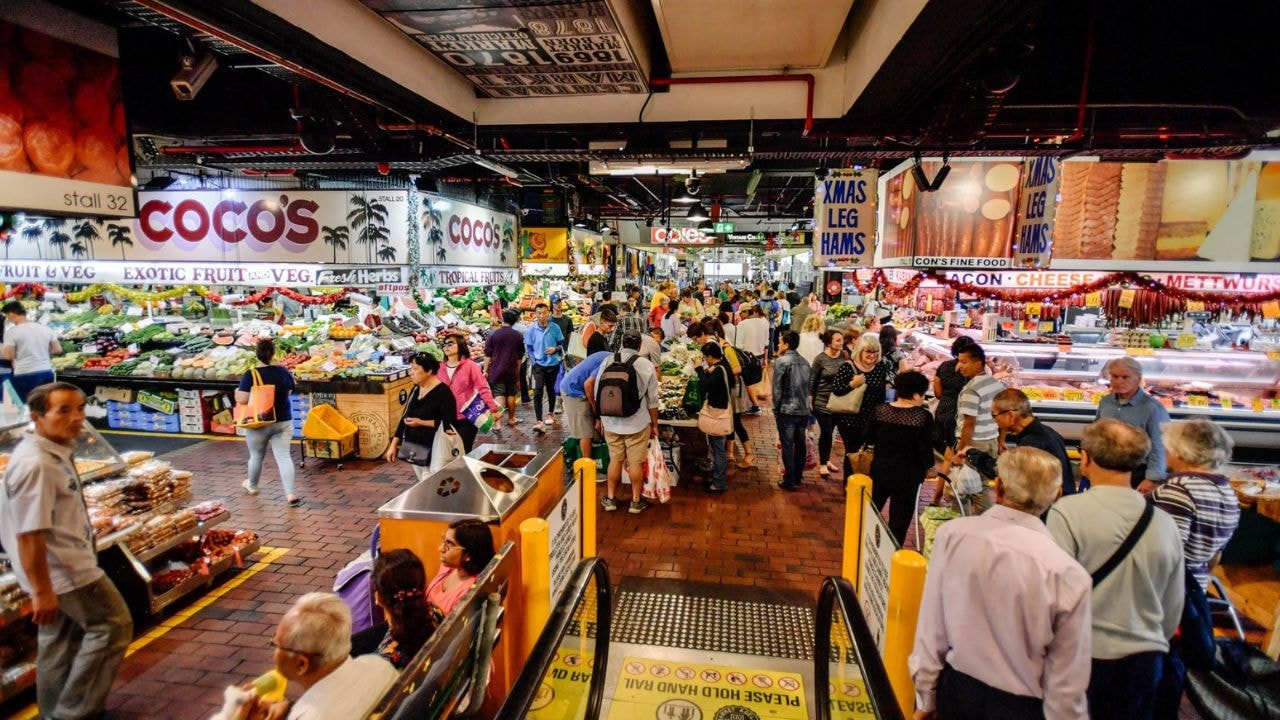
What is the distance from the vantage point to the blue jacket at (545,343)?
8891 millimetres

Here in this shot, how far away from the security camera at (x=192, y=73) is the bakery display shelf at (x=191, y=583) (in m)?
3.49

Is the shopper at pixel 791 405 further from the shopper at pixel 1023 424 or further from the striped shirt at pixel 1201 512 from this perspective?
the striped shirt at pixel 1201 512

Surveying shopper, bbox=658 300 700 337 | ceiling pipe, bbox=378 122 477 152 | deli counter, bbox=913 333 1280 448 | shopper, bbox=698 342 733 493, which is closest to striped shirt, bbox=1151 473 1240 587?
shopper, bbox=698 342 733 493

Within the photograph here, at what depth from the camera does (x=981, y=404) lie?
16.3 feet

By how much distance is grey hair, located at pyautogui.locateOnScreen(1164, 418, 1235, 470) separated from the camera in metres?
2.99

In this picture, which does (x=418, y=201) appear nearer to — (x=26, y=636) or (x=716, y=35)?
(x=716, y=35)

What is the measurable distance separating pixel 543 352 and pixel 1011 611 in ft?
24.3

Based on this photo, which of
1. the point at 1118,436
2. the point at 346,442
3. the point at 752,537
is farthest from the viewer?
the point at 346,442

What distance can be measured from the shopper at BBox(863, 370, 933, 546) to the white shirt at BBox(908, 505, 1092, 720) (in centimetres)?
235

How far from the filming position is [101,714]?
3.33 metres

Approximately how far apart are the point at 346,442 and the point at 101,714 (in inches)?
182

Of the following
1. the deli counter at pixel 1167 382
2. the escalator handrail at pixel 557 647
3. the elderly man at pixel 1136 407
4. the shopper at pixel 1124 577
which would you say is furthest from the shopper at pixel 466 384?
the deli counter at pixel 1167 382

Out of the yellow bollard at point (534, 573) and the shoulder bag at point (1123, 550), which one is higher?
the shoulder bag at point (1123, 550)

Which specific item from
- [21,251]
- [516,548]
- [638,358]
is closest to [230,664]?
[516,548]
